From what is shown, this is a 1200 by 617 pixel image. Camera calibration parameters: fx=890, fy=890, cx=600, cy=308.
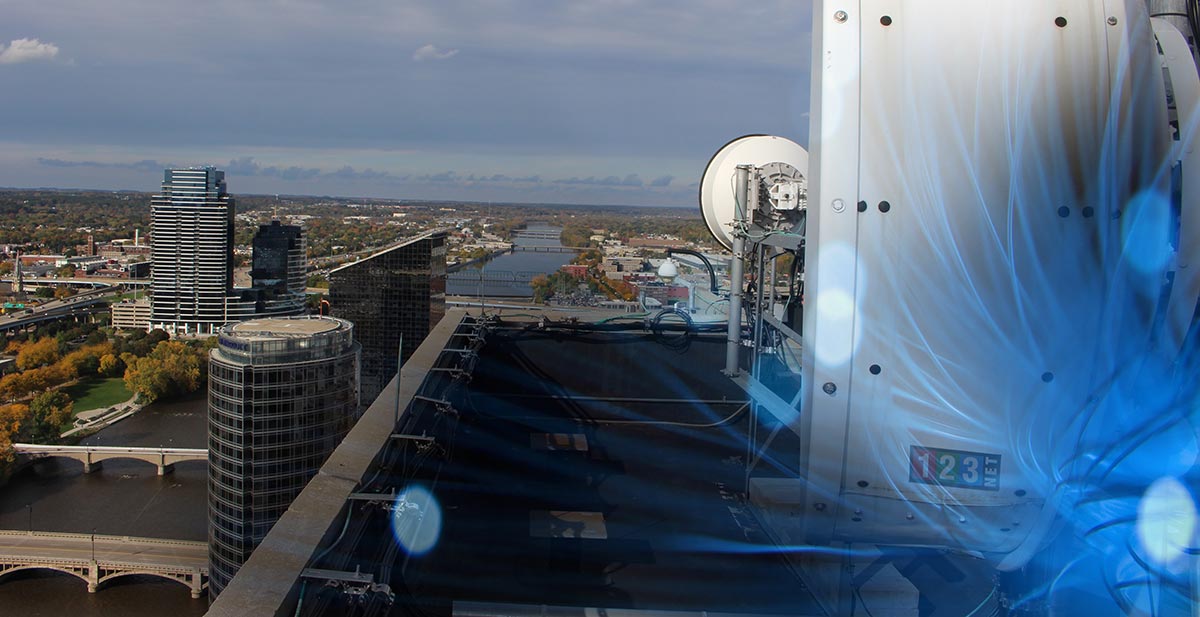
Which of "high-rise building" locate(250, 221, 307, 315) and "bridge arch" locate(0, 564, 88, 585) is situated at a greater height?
"high-rise building" locate(250, 221, 307, 315)

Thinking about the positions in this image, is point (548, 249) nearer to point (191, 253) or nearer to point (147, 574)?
point (147, 574)

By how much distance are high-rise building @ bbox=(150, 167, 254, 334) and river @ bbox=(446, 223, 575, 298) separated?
22.4 metres

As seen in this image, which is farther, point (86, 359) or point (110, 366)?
point (110, 366)

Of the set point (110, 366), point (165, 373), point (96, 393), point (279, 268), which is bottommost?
point (96, 393)

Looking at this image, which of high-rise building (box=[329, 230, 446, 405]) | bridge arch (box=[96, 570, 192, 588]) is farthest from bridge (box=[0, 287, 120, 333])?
bridge arch (box=[96, 570, 192, 588])

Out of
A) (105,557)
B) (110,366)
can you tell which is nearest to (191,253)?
(110,366)

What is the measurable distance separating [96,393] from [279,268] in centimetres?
827

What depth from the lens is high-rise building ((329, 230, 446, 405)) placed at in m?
→ 20.2

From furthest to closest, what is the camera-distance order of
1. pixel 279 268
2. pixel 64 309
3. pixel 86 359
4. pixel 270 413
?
1. pixel 64 309
2. pixel 86 359
3. pixel 279 268
4. pixel 270 413

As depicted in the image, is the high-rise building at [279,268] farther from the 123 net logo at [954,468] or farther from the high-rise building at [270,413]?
the 123 net logo at [954,468]

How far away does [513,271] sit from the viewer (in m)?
14.2

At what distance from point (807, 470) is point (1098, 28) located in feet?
3.68

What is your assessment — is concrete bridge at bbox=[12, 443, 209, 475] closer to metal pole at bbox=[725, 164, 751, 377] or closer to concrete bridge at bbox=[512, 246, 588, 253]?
concrete bridge at bbox=[512, 246, 588, 253]

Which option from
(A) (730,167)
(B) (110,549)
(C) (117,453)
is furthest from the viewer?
(C) (117,453)
